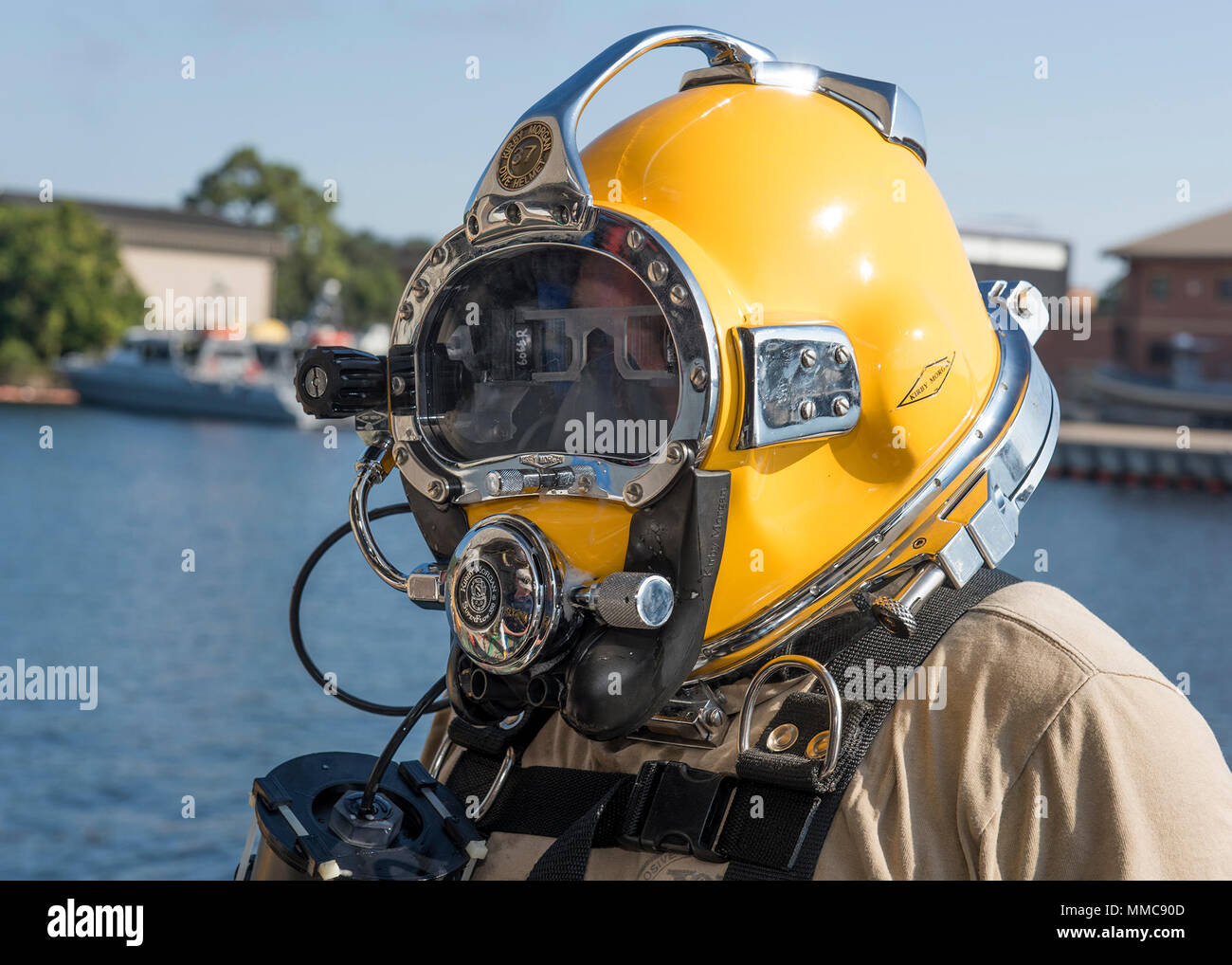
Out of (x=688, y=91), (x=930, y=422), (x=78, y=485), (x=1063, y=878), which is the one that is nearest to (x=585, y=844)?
(x=1063, y=878)

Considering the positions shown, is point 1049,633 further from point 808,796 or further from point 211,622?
point 211,622

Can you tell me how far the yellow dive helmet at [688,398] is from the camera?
140 centimetres

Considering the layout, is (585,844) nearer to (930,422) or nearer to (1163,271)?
(930,422)

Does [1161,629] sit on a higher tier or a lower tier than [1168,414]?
lower

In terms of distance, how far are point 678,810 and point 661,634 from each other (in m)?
0.20

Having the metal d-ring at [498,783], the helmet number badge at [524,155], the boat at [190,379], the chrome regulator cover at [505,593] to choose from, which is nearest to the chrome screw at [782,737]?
the chrome regulator cover at [505,593]

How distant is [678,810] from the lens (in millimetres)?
1445

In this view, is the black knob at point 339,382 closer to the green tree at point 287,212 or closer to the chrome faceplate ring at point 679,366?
the chrome faceplate ring at point 679,366

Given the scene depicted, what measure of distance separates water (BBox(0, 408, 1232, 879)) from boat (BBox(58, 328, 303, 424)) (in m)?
6.39

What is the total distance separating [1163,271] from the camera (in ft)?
132

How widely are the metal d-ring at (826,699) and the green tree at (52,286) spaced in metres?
44.3

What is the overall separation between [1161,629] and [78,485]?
63.3 ft

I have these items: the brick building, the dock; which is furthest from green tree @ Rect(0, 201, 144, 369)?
the brick building

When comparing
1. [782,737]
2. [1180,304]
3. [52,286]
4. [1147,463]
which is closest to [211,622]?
[782,737]
